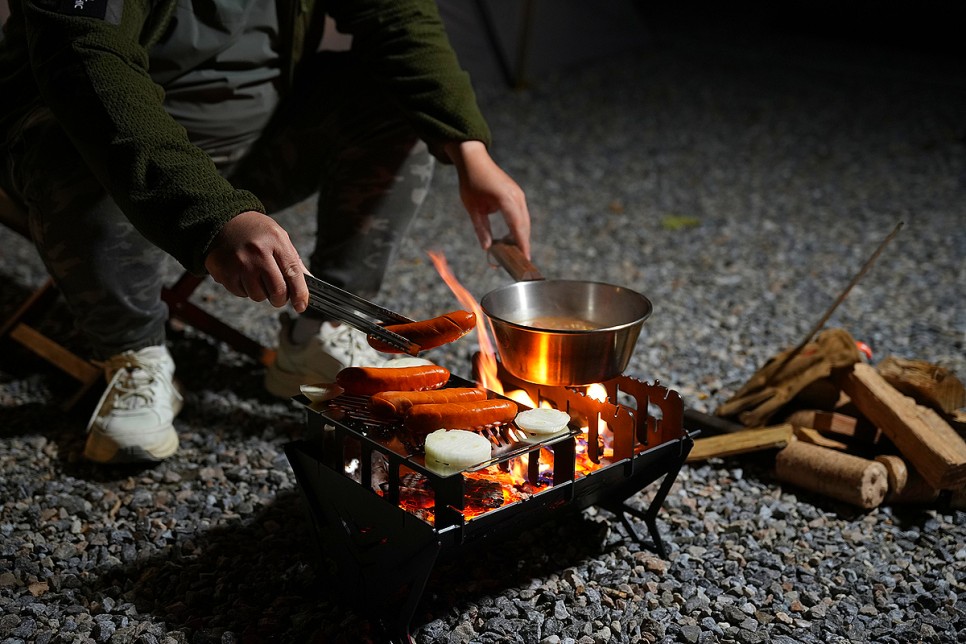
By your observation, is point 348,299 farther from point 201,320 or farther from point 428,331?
point 201,320

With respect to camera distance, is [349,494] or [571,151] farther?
[571,151]

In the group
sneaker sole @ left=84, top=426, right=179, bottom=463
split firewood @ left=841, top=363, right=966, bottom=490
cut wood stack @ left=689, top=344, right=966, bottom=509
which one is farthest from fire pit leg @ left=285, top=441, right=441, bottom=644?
split firewood @ left=841, top=363, right=966, bottom=490

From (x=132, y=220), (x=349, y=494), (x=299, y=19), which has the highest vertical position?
(x=299, y=19)

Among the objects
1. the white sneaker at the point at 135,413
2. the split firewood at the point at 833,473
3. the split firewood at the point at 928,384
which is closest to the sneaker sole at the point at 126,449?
the white sneaker at the point at 135,413

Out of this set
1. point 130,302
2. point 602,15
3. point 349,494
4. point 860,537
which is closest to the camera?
point 349,494

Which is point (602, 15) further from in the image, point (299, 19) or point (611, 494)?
point (611, 494)

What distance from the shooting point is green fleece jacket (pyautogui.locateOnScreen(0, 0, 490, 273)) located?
1.64 meters

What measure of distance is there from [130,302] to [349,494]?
2.88 feet

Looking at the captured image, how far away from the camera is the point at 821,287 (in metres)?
3.57

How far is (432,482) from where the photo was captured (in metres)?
1.52

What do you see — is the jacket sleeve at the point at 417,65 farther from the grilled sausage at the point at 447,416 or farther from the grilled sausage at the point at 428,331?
the grilled sausage at the point at 447,416

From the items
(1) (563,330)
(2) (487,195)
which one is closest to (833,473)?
(1) (563,330)

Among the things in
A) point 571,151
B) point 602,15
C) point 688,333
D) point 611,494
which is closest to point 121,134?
point 611,494

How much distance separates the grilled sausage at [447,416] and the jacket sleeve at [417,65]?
0.78 meters
